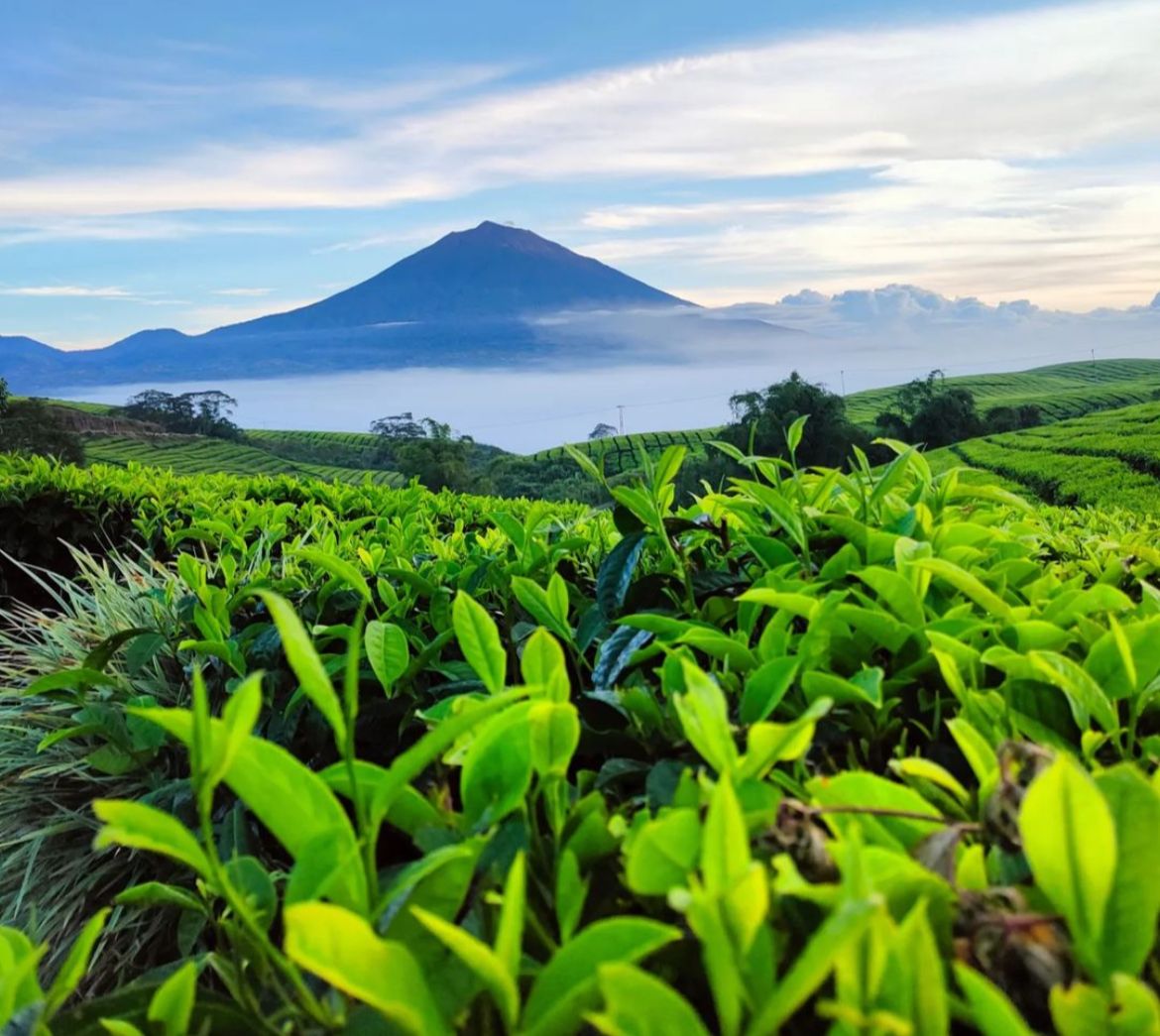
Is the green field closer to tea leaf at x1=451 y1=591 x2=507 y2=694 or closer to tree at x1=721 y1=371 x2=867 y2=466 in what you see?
tree at x1=721 y1=371 x2=867 y2=466

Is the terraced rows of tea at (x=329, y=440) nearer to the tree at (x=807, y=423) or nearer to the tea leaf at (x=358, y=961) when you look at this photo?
the tree at (x=807, y=423)

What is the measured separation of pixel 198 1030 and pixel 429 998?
0.66ft

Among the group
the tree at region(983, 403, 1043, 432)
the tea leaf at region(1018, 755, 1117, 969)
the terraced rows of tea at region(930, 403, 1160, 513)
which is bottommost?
the terraced rows of tea at region(930, 403, 1160, 513)

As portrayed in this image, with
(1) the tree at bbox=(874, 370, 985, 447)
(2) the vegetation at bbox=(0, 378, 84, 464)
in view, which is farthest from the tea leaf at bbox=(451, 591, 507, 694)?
(1) the tree at bbox=(874, 370, 985, 447)

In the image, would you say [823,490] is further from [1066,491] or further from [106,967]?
[1066,491]

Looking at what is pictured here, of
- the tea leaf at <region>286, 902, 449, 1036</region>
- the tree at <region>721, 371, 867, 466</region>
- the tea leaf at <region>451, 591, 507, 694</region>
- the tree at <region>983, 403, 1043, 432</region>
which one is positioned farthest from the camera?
the tree at <region>983, 403, 1043, 432</region>

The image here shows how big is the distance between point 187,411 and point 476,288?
10859 centimetres

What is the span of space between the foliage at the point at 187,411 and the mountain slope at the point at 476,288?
100642 millimetres

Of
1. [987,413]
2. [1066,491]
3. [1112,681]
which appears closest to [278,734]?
[1112,681]

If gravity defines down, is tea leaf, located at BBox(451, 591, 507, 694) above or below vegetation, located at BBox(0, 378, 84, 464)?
below

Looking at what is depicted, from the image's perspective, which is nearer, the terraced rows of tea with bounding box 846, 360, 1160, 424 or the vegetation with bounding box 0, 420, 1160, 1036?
the vegetation with bounding box 0, 420, 1160, 1036

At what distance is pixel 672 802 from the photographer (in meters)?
0.74

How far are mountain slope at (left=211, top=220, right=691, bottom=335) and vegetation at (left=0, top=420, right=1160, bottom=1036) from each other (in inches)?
5436

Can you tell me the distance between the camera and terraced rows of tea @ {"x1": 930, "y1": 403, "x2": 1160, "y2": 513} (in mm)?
16328
